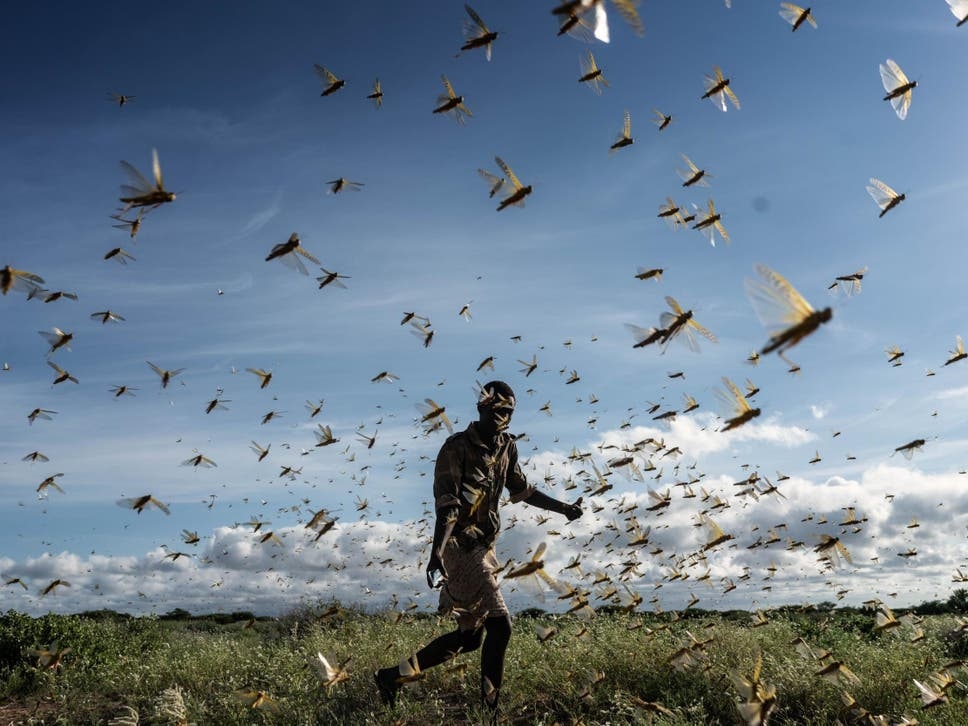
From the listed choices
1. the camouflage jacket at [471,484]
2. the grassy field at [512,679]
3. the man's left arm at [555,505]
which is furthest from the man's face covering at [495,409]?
the grassy field at [512,679]

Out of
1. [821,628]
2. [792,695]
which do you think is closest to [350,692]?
[792,695]

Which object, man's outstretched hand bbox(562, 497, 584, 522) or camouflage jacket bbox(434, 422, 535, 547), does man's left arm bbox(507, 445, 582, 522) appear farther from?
camouflage jacket bbox(434, 422, 535, 547)

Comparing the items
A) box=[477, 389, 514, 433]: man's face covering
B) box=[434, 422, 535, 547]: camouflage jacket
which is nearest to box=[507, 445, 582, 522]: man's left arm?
box=[434, 422, 535, 547]: camouflage jacket

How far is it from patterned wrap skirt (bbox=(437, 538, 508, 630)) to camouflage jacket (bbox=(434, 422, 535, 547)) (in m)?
0.11

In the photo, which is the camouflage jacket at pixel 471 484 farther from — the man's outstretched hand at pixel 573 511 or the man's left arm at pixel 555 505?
the man's outstretched hand at pixel 573 511

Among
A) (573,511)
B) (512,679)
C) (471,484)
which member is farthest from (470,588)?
(512,679)

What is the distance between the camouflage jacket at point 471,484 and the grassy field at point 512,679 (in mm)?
1602

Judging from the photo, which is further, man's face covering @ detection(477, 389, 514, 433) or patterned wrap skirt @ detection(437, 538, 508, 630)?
man's face covering @ detection(477, 389, 514, 433)

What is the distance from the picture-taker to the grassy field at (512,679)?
6.38m

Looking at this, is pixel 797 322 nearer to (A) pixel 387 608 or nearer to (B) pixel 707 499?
(B) pixel 707 499

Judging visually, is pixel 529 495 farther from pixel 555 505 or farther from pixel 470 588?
pixel 470 588

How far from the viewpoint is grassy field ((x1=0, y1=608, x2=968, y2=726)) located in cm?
638

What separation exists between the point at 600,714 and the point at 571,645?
1.99 metres

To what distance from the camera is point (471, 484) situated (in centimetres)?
581
